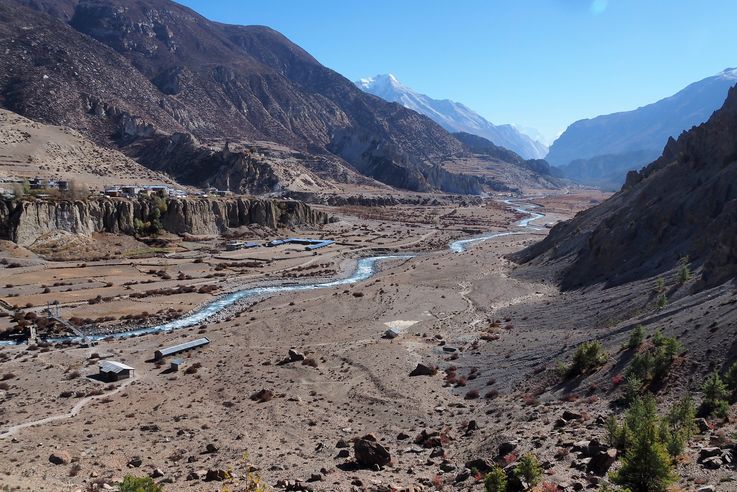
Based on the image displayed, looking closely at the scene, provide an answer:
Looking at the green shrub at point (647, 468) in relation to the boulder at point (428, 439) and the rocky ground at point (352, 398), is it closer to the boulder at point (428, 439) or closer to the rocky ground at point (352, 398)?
the rocky ground at point (352, 398)

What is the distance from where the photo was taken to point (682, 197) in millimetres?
44156

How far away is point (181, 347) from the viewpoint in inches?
1316

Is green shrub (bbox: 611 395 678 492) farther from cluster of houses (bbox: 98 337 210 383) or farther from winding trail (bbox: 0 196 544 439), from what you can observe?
cluster of houses (bbox: 98 337 210 383)

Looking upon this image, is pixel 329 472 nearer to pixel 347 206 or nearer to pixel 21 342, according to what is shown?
pixel 21 342

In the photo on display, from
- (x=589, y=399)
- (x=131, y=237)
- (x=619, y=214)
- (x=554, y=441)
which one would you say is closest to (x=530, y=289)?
(x=619, y=214)

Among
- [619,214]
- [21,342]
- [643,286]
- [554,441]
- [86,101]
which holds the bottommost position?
[21,342]

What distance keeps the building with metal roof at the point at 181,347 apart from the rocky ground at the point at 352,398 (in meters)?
0.62

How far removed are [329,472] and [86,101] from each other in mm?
153464

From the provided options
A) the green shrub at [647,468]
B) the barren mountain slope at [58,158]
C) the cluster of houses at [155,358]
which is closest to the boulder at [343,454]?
the green shrub at [647,468]

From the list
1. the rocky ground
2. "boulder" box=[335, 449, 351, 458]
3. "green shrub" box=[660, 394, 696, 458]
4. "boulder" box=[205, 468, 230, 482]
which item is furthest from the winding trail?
"green shrub" box=[660, 394, 696, 458]

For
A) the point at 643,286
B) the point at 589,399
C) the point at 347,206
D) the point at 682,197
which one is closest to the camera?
the point at 589,399

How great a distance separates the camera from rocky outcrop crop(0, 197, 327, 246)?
6184 cm

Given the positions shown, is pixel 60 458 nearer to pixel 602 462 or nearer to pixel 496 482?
pixel 496 482

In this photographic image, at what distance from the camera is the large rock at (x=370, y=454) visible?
17.4 m
